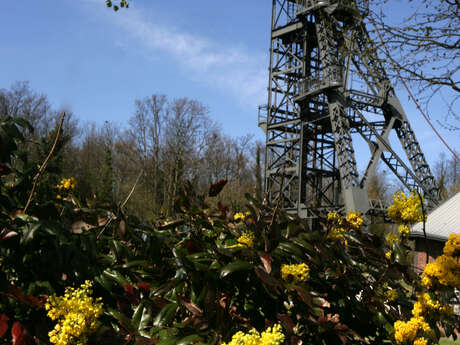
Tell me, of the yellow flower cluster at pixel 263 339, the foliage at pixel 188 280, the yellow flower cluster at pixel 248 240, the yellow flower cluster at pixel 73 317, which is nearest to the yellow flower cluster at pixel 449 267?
the foliage at pixel 188 280

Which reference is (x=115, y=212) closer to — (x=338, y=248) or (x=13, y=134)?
(x=13, y=134)

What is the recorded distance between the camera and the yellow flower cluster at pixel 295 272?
5.08ft

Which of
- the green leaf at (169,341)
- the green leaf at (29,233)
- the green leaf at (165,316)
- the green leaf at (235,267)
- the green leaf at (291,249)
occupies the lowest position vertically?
the green leaf at (169,341)

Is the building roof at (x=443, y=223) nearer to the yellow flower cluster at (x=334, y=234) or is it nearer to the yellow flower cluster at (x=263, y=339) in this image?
the yellow flower cluster at (x=334, y=234)

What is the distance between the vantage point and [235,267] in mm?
1458

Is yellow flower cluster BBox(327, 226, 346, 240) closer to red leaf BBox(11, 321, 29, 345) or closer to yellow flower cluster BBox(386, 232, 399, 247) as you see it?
yellow flower cluster BBox(386, 232, 399, 247)

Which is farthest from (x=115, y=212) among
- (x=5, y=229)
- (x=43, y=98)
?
(x=43, y=98)

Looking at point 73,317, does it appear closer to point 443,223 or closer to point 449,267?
point 449,267

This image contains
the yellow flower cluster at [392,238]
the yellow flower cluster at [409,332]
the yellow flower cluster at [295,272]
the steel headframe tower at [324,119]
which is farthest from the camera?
the steel headframe tower at [324,119]

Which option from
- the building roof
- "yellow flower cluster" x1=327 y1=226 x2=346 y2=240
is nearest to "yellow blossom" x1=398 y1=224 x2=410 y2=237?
"yellow flower cluster" x1=327 y1=226 x2=346 y2=240

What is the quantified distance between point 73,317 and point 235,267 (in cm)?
57

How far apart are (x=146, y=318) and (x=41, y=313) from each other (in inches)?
15.0

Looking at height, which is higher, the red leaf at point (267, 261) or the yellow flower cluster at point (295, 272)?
the red leaf at point (267, 261)

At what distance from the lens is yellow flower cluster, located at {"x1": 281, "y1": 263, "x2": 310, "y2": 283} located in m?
1.55
